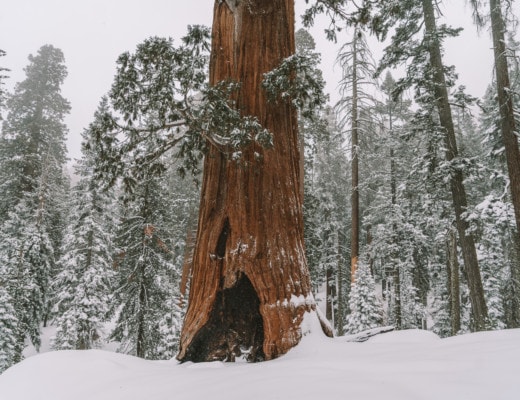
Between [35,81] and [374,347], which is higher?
[35,81]

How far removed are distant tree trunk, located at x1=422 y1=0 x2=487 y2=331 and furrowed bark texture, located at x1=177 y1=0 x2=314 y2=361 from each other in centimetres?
868

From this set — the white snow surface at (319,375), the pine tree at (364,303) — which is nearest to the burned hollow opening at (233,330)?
the white snow surface at (319,375)

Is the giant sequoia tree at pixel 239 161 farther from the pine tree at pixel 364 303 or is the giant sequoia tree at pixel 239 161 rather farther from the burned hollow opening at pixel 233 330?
the pine tree at pixel 364 303

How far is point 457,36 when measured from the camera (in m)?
11.7

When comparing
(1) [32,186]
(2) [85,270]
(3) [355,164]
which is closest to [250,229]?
(3) [355,164]

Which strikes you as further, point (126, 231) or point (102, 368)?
point (126, 231)

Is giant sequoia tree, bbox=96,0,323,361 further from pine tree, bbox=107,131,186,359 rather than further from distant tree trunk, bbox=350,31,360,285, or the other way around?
distant tree trunk, bbox=350,31,360,285

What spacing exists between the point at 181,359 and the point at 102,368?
1059 millimetres

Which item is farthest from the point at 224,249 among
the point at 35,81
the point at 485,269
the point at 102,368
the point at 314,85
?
the point at 35,81

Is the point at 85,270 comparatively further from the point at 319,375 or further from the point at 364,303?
the point at 319,375

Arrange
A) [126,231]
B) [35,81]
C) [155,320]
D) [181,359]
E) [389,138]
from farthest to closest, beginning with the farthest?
[35,81] < [389,138] < [155,320] < [126,231] < [181,359]

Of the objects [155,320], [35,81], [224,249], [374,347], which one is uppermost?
[35,81]

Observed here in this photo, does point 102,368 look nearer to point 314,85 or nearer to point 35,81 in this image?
point 314,85

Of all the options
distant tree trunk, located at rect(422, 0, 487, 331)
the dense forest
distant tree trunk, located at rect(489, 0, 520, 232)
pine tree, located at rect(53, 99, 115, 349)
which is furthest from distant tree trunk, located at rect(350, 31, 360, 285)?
pine tree, located at rect(53, 99, 115, 349)
